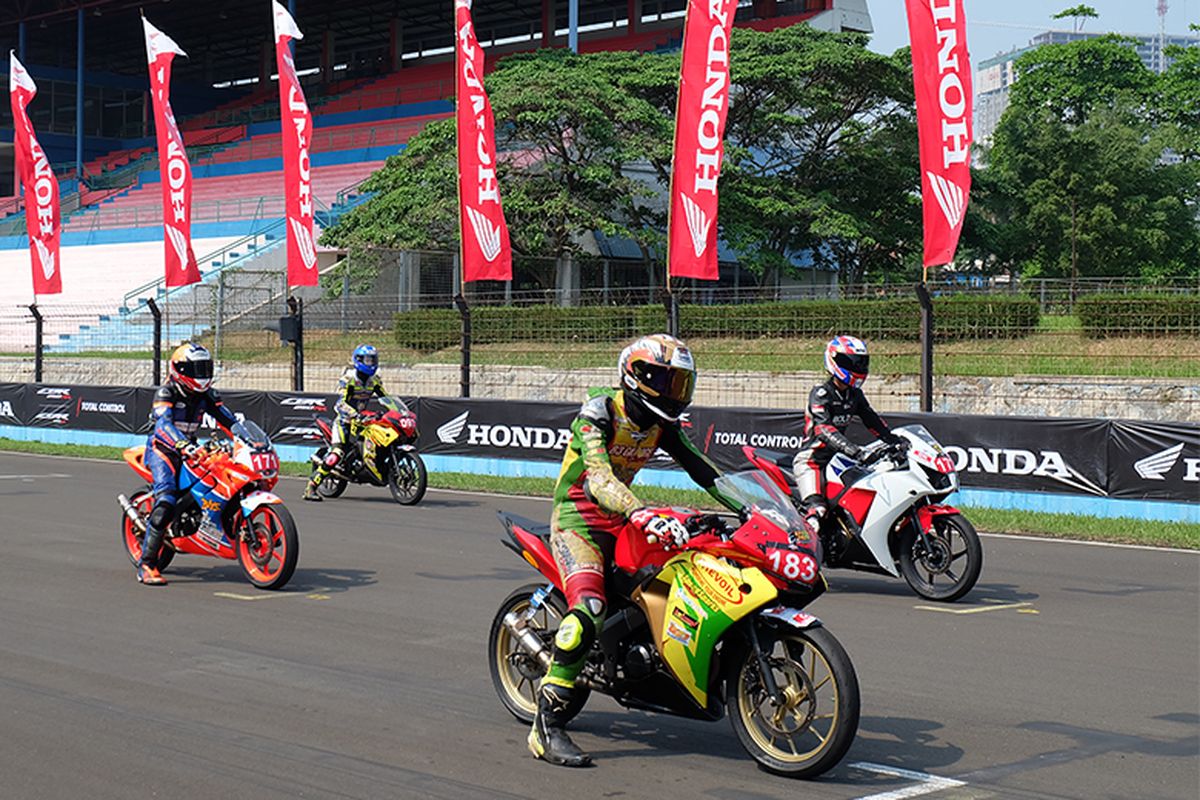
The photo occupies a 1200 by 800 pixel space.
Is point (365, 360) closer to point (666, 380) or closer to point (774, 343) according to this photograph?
point (774, 343)

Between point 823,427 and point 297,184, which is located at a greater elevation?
point 297,184

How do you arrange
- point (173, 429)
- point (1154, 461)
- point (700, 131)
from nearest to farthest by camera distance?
point (173, 429) < point (1154, 461) < point (700, 131)

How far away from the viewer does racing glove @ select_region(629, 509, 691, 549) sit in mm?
5953

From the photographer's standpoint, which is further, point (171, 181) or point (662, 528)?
point (171, 181)

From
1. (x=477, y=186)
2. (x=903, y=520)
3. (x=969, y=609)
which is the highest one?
(x=477, y=186)

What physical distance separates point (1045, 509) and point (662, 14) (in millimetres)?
43522

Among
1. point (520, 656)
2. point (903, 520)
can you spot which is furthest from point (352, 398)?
point (520, 656)

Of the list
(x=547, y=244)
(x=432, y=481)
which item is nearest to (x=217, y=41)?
(x=547, y=244)

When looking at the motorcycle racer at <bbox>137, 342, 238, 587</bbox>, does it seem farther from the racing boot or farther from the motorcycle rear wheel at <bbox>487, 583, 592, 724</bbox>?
the racing boot

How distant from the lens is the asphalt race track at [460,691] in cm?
607

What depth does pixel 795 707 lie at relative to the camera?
6.00 meters

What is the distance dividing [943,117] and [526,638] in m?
12.7

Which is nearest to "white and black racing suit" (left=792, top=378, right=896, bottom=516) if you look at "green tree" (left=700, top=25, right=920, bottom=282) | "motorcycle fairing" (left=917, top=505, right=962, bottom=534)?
"motorcycle fairing" (left=917, top=505, right=962, bottom=534)

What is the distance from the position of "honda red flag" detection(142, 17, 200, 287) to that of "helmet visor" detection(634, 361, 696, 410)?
23036 millimetres
